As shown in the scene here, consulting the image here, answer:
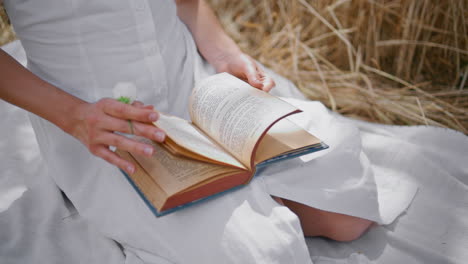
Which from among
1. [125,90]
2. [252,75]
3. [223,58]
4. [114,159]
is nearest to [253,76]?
[252,75]

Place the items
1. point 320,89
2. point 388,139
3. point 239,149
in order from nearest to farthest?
point 239,149 → point 388,139 → point 320,89

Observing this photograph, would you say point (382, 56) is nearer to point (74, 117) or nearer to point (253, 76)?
point (253, 76)

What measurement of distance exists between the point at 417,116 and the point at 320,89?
0.40 metres

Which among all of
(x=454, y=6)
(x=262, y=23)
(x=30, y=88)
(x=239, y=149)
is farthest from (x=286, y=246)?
(x=262, y=23)

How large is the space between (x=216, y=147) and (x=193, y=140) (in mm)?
49

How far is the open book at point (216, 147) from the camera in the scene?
0.66 metres

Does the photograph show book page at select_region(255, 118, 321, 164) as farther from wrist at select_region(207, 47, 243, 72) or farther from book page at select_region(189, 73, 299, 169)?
wrist at select_region(207, 47, 243, 72)

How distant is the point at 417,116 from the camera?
1.39m

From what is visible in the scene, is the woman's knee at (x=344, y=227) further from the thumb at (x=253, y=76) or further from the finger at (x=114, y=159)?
the finger at (x=114, y=159)

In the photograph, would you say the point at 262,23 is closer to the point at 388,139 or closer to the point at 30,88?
the point at 388,139

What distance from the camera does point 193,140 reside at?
27.9 inches

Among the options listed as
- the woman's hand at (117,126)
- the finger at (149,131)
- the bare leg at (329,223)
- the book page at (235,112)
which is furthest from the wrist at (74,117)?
the bare leg at (329,223)

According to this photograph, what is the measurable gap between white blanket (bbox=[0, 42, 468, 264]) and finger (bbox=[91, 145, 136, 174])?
0.29 metres

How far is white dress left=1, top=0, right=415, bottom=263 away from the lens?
71 centimetres
